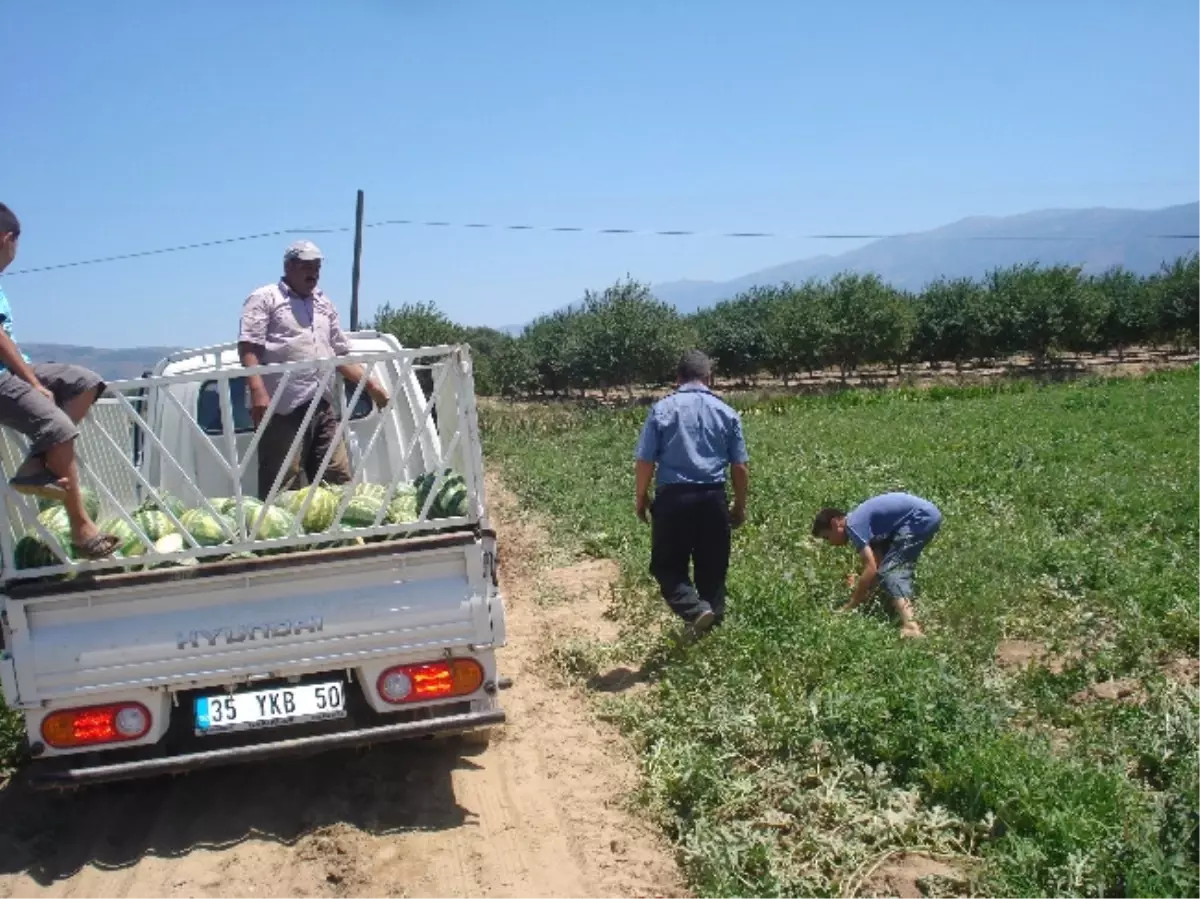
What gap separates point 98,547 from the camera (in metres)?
4.04

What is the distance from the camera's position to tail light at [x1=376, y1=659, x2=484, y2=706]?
4.36 meters

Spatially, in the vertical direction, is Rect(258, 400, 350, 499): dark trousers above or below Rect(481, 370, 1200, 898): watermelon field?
above

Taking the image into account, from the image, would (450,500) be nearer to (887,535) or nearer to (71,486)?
(71,486)

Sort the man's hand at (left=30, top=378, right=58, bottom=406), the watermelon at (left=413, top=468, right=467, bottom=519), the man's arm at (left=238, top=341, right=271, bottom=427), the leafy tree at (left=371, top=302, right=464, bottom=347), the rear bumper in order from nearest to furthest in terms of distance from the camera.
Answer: the man's hand at (left=30, top=378, right=58, bottom=406), the rear bumper, the watermelon at (left=413, top=468, right=467, bottom=519), the man's arm at (left=238, top=341, right=271, bottom=427), the leafy tree at (left=371, top=302, right=464, bottom=347)

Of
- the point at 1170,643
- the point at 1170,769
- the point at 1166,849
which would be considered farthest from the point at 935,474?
the point at 1166,849

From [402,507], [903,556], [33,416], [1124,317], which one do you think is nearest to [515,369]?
[1124,317]

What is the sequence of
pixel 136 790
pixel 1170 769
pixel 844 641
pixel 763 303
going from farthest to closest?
pixel 763 303 < pixel 844 641 < pixel 136 790 < pixel 1170 769

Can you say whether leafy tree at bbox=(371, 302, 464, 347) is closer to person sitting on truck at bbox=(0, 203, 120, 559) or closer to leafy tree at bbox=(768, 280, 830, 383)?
leafy tree at bbox=(768, 280, 830, 383)

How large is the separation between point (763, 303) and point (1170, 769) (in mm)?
44904

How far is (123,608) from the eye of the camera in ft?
13.4

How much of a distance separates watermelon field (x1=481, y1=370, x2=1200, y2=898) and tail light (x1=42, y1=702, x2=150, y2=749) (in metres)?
2.19

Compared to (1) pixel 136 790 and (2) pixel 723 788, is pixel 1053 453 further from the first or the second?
(1) pixel 136 790

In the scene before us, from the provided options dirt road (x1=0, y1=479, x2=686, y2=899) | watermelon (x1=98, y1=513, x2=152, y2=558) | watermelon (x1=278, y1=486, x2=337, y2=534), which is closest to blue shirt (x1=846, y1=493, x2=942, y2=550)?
dirt road (x1=0, y1=479, x2=686, y2=899)

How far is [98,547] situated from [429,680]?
1.43 m
